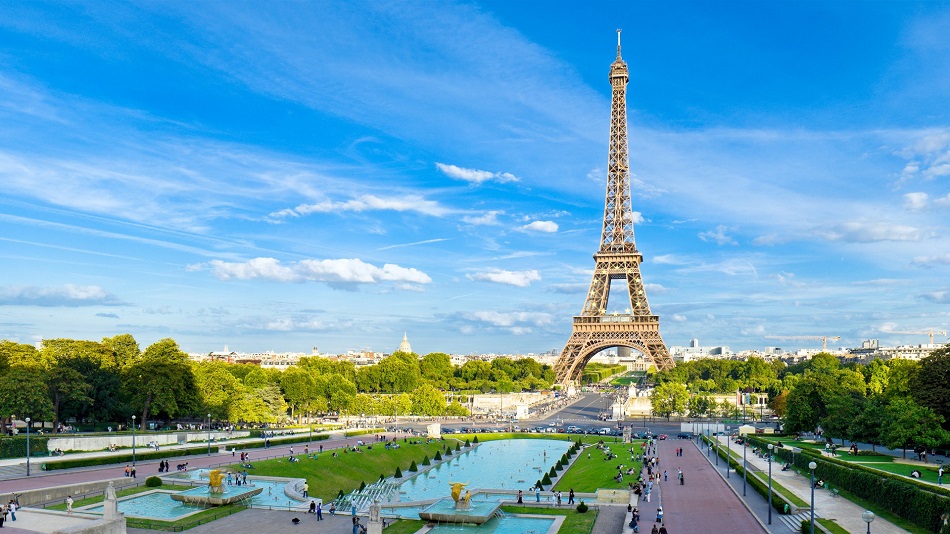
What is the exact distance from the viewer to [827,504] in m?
39.7

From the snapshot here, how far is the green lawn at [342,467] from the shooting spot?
51472 millimetres

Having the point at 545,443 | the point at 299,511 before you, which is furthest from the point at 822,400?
the point at 299,511

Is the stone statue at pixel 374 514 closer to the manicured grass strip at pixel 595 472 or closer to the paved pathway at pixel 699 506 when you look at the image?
the paved pathway at pixel 699 506

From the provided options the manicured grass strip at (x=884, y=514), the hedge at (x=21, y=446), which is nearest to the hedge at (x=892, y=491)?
the manicured grass strip at (x=884, y=514)

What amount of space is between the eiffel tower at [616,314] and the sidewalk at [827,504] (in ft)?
202

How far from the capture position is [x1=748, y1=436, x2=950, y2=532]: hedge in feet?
106

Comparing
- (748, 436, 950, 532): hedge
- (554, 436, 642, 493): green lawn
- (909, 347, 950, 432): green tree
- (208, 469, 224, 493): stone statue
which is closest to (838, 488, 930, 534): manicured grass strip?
(748, 436, 950, 532): hedge

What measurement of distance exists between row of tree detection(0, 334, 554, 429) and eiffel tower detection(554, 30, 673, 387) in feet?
82.8

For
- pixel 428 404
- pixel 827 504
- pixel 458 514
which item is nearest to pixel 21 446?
pixel 458 514

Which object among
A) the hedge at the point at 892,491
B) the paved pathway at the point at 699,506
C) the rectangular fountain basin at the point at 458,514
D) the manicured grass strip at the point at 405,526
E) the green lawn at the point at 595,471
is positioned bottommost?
the green lawn at the point at 595,471

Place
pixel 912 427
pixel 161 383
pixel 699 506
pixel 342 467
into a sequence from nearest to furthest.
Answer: pixel 699 506, pixel 912 427, pixel 342 467, pixel 161 383

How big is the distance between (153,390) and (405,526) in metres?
41.4

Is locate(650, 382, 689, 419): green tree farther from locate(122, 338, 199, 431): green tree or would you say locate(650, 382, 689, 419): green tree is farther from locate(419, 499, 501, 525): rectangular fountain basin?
locate(419, 499, 501, 525): rectangular fountain basin

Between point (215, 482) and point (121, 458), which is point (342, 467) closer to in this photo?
point (121, 458)
